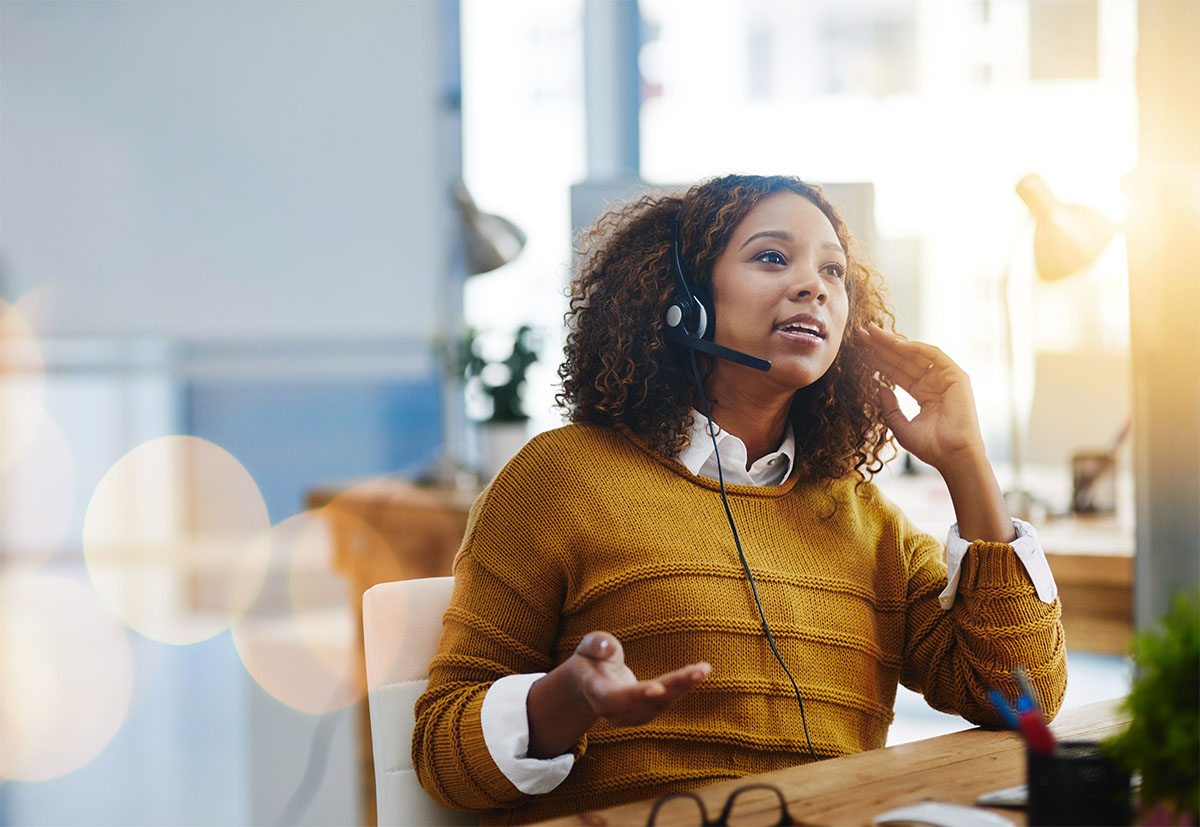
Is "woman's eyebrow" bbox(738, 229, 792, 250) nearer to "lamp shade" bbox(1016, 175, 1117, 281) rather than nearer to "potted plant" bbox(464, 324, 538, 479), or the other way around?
"lamp shade" bbox(1016, 175, 1117, 281)

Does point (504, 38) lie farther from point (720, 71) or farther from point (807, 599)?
point (807, 599)

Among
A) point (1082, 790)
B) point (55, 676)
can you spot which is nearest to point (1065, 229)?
point (1082, 790)

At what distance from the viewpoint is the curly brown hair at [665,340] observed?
113 cm

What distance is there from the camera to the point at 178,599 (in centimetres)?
422

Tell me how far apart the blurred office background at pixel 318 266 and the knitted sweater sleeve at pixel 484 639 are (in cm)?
155

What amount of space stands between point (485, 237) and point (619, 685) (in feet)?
6.67

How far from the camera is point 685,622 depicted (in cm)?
101

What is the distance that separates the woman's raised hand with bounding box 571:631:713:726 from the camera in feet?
2.47

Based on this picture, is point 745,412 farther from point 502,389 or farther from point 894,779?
point 502,389

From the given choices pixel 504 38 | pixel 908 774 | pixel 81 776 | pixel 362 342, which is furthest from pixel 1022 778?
pixel 362 342

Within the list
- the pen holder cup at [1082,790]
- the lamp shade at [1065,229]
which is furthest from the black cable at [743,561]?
the lamp shade at [1065,229]

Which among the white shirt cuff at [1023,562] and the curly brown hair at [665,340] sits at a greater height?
the curly brown hair at [665,340]

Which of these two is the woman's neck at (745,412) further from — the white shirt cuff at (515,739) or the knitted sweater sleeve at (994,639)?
the white shirt cuff at (515,739)

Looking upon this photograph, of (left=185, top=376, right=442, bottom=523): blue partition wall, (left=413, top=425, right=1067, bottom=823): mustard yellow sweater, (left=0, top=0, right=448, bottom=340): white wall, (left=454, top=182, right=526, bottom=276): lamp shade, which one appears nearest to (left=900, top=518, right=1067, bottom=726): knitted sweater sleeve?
(left=413, top=425, right=1067, bottom=823): mustard yellow sweater
